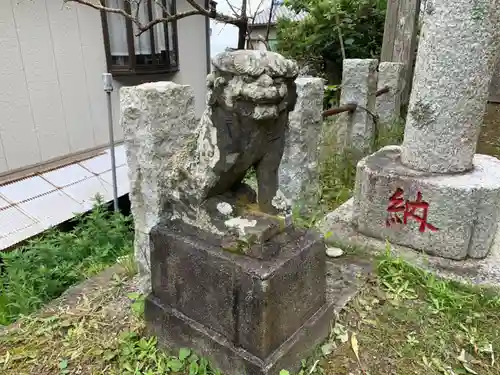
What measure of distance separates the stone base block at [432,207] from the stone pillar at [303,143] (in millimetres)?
537

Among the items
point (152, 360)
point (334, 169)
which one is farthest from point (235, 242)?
point (334, 169)

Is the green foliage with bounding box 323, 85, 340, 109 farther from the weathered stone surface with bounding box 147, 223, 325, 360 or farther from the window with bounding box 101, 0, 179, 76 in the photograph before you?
the weathered stone surface with bounding box 147, 223, 325, 360

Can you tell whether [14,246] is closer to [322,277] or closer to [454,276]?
[322,277]

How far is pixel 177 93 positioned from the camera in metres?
2.03

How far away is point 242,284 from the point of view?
169 cm

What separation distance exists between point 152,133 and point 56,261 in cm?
208

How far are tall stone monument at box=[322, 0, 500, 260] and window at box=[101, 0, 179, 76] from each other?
13.9 feet

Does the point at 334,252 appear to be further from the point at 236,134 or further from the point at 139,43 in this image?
the point at 139,43

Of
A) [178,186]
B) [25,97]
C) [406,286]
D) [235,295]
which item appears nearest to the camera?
[235,295]

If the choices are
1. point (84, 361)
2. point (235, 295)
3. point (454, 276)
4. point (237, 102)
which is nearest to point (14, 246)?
point (84, 361)

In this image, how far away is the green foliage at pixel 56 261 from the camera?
110 inches

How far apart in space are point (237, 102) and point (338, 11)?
619 cm

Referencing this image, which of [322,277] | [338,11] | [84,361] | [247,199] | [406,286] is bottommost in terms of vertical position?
[84,361]

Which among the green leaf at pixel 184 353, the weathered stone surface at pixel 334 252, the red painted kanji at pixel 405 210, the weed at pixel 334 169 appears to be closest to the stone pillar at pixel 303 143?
the weed at pixel 334 169
